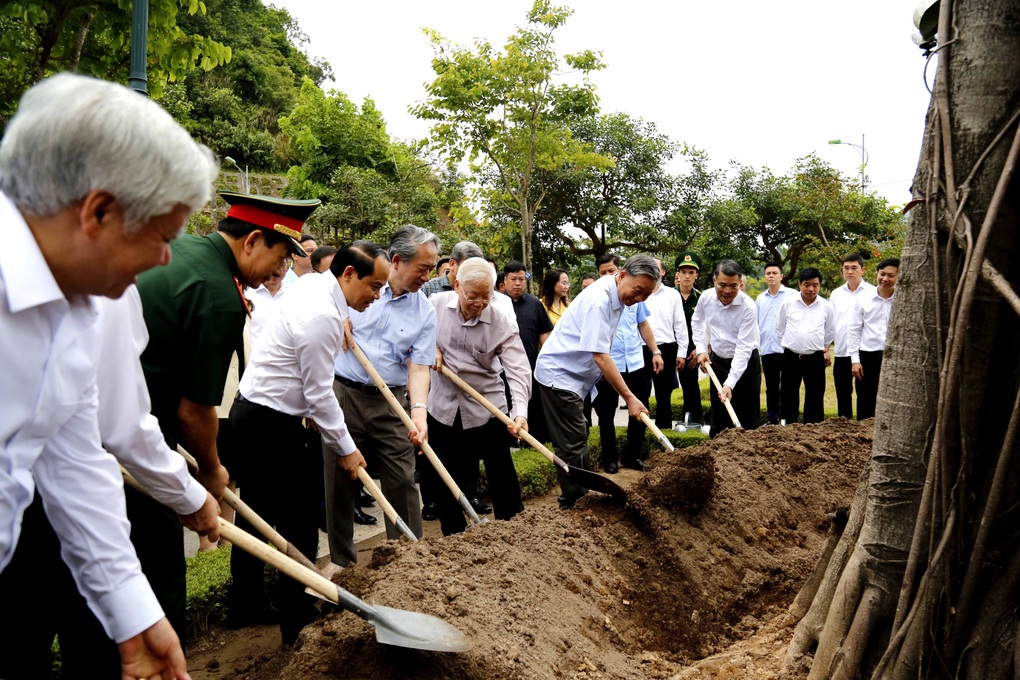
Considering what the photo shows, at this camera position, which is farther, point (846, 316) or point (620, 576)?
point (846, 316)

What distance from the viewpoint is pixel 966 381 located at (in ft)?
8.22

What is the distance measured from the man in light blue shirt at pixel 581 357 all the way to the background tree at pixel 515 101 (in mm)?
10016

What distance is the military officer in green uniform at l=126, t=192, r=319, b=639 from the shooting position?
278 centimetres

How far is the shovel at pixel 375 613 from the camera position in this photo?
259cm

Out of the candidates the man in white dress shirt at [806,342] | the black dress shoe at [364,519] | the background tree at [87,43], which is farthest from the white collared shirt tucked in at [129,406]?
the man in white dress shirt at [806,342]

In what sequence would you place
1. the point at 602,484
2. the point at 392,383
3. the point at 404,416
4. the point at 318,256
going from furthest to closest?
the point at 318,256, the point at 392,383, the point at 602,484, the point at 404,416

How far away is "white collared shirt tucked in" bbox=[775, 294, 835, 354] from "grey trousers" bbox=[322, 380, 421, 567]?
6182 millimetres

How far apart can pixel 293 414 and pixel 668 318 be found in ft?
22.7

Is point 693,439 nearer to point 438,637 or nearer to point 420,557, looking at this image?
point 420,557

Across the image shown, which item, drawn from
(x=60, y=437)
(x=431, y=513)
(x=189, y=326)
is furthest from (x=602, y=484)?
(x=60, y=437)

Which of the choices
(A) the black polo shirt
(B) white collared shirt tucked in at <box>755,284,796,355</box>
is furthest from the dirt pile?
(B) white collared shirt tucked in at <box>755,284,796,355</box>

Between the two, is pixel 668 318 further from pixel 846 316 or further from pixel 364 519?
pixel 364 519

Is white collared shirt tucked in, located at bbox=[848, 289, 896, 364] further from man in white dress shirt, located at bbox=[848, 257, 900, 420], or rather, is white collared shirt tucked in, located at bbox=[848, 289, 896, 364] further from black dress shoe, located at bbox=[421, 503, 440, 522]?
black dress shoe, located at bbox=[421, 503, 440, 522]

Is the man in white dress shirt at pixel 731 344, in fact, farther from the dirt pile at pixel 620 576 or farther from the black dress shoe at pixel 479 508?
the black dress shoe at pixel 479 508
